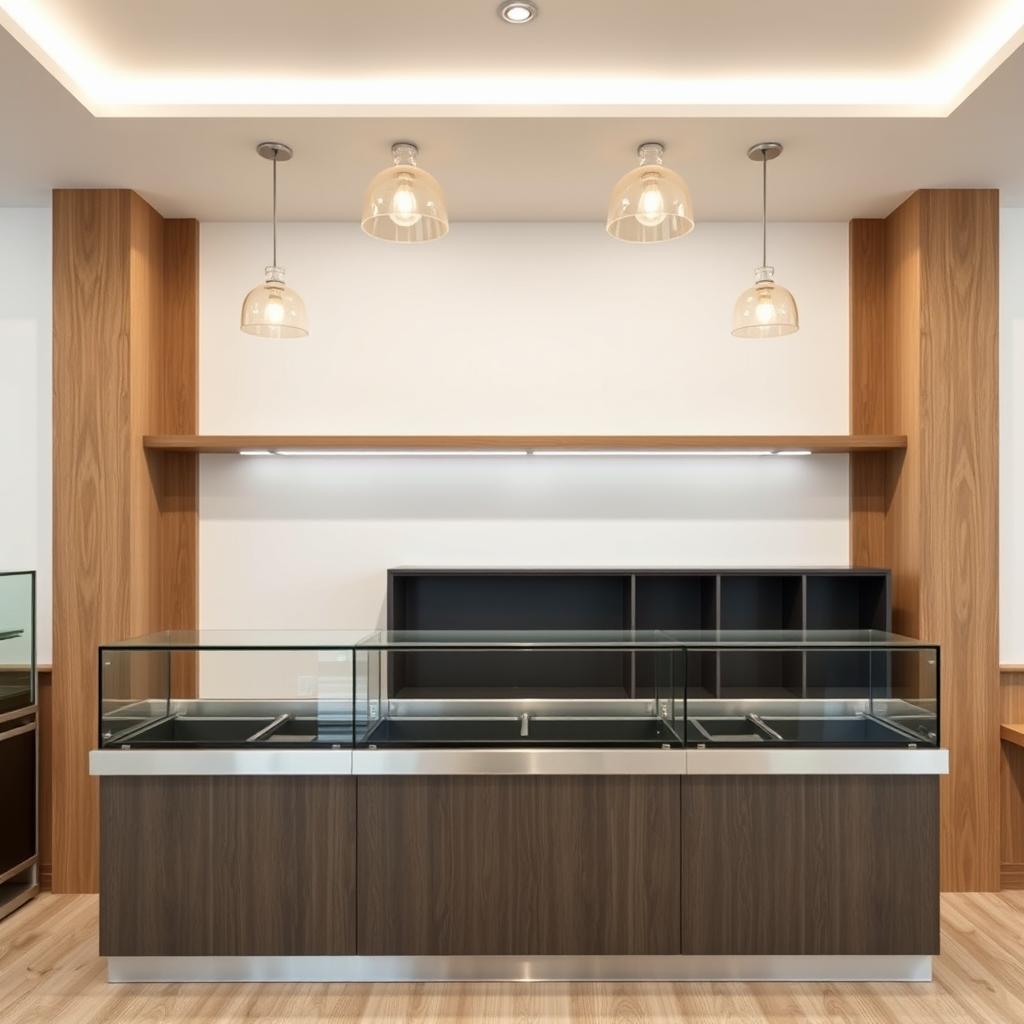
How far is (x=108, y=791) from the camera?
2.69 metres

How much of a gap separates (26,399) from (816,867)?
3.68 m

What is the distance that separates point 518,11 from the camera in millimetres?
2658

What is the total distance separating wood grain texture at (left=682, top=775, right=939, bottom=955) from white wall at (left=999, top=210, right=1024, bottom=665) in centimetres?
153

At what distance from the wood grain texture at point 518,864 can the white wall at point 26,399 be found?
80.4 inches

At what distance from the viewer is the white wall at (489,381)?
407 cm

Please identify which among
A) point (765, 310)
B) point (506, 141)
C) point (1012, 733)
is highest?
point (506, 141)

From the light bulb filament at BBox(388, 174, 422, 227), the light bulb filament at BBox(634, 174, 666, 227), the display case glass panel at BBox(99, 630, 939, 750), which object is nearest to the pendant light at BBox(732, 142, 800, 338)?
the light bulb filament at BBox(634, 174, 666, 227)

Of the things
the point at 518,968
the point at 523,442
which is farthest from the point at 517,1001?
the point at 523,442

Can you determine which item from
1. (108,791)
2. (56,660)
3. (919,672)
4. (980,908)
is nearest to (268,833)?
(108,791)

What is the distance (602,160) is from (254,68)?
52.2 inches

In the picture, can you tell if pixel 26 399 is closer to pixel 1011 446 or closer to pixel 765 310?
pixel 765 310

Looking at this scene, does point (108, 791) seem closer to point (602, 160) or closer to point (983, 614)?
point (602, 160)

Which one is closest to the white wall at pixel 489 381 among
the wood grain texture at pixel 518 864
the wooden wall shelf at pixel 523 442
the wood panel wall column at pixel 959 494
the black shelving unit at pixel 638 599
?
the black shelving unit at pixel 638 599

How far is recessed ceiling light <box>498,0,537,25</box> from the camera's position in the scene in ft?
8.61
